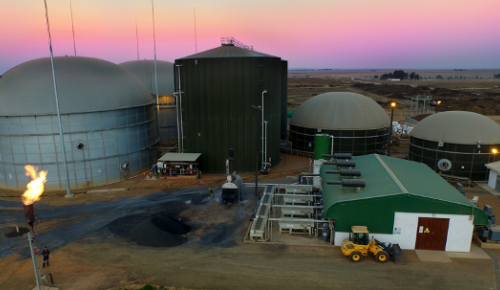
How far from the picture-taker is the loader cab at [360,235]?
20.3 meters

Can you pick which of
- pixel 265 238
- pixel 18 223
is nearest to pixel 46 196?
pixel 18 223

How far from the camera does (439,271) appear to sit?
61.3ft

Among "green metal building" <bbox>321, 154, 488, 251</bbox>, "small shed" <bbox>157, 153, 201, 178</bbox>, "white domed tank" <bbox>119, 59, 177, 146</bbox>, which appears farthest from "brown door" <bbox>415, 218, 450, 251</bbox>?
"white domed tank" <bbox>119, 59, 177, 146</bbox>

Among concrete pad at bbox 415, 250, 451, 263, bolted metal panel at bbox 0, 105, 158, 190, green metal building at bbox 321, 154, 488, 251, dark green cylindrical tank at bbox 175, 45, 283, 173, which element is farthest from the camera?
dark green cylindrical tank at bbox 175, 45, 283, 173

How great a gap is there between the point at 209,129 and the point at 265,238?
64.9ft

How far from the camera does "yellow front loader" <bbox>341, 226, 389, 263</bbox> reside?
19472 mm

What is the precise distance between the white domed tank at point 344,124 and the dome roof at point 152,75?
21.7 meters

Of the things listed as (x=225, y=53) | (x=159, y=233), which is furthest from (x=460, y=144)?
(x=159, y=233)

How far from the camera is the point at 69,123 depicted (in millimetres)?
33656

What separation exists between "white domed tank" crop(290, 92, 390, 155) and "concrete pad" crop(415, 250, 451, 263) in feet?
85.8

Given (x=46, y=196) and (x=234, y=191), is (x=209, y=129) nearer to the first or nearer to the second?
(x=234, y=191)

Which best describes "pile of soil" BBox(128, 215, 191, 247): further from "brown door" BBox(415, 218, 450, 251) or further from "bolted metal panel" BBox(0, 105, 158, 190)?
"brown door" BBox(415, 218, 450, 251)

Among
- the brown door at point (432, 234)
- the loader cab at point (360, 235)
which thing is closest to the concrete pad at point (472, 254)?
the brown door at point (432, 234)

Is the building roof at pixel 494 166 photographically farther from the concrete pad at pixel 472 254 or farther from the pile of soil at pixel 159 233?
the pile of soil at pixel 159 233
